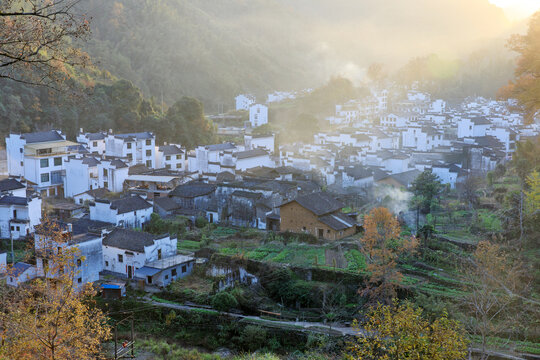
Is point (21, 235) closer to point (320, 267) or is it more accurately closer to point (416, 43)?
point (320, 267)

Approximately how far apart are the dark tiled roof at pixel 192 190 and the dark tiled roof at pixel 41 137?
6.66 meters

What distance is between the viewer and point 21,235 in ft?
56.6

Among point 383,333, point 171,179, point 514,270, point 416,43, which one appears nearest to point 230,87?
point 171,179

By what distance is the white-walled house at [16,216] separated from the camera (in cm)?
1719

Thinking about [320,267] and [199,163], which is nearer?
[320,267]

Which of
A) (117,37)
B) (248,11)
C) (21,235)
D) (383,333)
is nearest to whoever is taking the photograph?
(383,333)

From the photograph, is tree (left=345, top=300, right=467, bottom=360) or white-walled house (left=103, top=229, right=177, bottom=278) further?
white-walled house (left=103, top=229, right=177, bottom=278)

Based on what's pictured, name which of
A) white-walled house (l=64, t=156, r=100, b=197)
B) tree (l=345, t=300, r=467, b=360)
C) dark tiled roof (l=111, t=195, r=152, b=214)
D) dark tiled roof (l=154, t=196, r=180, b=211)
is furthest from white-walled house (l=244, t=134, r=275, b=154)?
tree (l=345, t=300, r=467, b=360)

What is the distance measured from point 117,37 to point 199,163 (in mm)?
30411

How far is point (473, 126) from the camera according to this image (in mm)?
31281

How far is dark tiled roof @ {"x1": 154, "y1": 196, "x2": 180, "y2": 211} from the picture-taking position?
19.5m

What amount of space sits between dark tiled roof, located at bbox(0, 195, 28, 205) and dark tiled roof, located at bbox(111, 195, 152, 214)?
2752 mm

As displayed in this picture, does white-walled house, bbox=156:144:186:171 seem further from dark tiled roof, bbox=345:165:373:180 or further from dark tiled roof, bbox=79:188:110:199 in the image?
dark tiled roof, bbox=345:165:373:180

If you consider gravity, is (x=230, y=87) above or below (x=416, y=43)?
below
